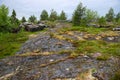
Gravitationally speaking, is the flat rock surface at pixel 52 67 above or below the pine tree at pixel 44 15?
below

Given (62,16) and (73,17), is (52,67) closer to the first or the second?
(73,17)

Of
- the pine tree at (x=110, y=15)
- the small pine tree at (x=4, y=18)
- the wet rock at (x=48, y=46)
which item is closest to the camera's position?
the wet rock at (x=48, y=46)

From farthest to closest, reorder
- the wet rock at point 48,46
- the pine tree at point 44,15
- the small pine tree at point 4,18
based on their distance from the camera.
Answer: the pine tree at point 44,15
the small pine tree at point 4,18
the wet rock at point 48,46

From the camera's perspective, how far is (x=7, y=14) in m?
73.6

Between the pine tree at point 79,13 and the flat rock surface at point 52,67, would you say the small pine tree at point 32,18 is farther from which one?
the flat rock surface at point 52,67

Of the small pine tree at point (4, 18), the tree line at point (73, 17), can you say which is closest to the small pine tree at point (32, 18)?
the tree line at point (73, 17)

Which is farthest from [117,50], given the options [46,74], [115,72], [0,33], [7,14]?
[7,14]

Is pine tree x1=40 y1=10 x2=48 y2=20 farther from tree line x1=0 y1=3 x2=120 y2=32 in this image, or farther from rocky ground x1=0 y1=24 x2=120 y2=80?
rocky ground x1=0 y1=24 x2=120 y2=80

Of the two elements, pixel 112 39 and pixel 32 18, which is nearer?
pixel 112 39

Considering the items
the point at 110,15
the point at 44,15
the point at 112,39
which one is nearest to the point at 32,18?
the point at 44,15

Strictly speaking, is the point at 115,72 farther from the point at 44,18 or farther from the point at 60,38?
the point at 44,18

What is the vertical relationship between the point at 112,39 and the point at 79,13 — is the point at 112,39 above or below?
below

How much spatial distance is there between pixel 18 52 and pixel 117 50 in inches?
881

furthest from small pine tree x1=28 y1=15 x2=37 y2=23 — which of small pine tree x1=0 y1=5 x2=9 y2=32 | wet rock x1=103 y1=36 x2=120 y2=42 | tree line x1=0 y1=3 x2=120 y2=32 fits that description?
wet rock x1=103 y1=36 x2=120 y2=42
